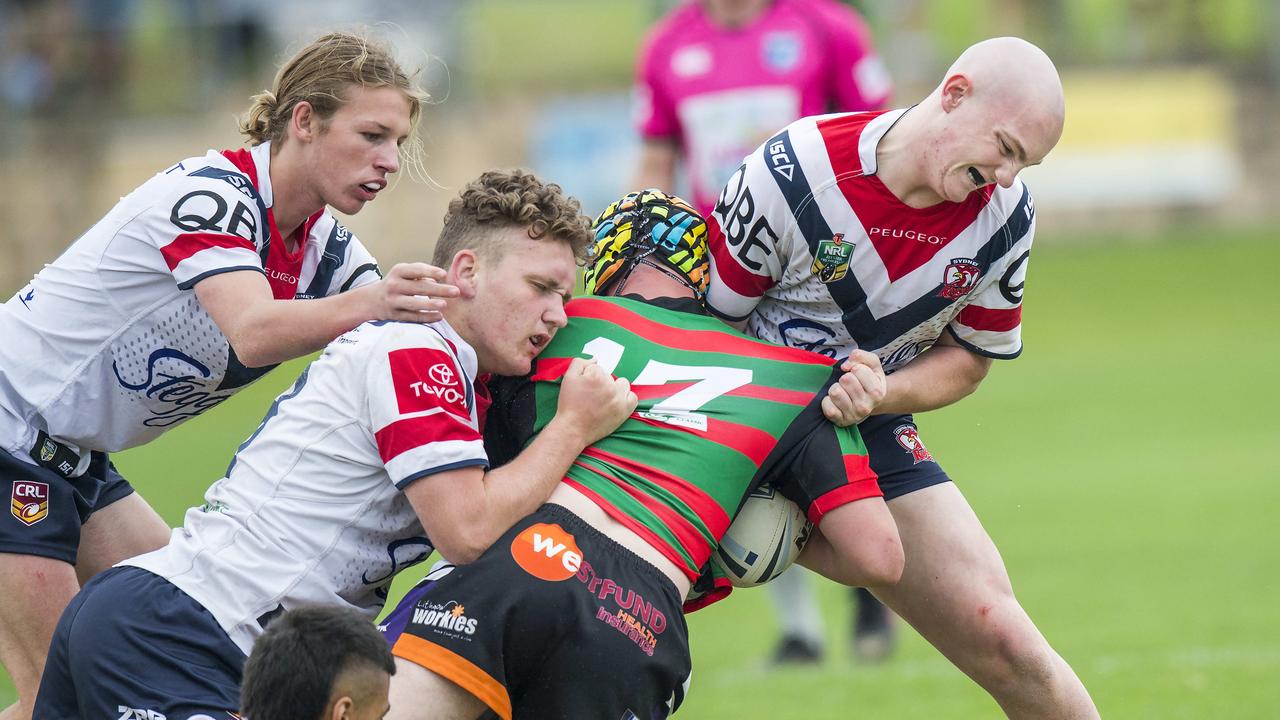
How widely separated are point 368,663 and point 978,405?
1402 centimetres

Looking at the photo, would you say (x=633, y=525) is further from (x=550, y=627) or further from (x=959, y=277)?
(x=959, y=277)

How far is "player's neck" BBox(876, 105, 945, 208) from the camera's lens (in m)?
4.18

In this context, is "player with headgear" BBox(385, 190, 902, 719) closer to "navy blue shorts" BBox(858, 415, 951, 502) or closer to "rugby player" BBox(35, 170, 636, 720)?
"rugby player" BBox(35, 170, 636, 720)

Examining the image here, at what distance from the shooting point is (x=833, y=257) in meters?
4.37

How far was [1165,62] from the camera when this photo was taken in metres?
22.5

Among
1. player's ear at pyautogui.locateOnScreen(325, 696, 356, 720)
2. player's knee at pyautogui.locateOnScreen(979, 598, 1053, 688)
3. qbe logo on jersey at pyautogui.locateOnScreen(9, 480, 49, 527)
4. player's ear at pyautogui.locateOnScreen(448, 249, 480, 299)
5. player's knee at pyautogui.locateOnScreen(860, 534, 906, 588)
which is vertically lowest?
player's knee at pyautogui.locateOnScreen(979, 598, 1053, 688)

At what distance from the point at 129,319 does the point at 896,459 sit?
6.87 ft

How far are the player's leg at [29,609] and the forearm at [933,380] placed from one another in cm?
226

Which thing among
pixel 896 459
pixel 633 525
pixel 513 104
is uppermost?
pixel 633 525

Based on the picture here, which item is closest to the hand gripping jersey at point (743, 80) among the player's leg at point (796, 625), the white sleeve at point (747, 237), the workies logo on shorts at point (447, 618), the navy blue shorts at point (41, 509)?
the player's leg at point (796, 625)

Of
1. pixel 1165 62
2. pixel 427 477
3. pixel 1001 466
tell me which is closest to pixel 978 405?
pixel 1001 466

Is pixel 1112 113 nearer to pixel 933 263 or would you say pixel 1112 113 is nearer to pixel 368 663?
pixel 933 263

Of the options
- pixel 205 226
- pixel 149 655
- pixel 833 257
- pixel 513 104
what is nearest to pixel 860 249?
pixel 833 257

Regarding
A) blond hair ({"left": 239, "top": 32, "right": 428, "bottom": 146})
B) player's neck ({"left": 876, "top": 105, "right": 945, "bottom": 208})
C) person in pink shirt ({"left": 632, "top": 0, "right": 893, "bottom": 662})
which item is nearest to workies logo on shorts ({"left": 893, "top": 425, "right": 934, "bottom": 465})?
player's neck ({"left": 876, "top": 105, "right": 945, "bottom": 208})
